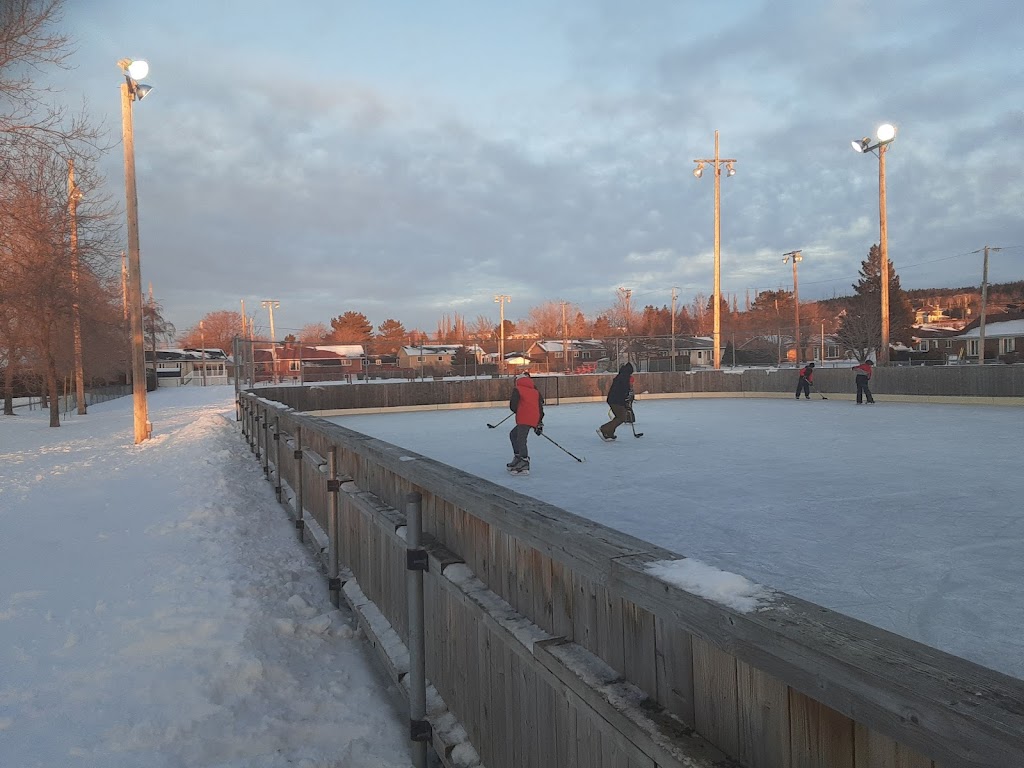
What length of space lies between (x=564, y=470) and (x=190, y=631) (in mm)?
8108

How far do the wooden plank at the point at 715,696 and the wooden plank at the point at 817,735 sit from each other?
18cm

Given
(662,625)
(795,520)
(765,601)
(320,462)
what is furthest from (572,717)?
(795,520)

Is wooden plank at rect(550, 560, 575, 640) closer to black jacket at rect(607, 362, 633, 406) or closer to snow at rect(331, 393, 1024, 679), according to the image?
snow at rect(331, 393, 1024, 679)

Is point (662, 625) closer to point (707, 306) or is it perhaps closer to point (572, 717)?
point (572, 717)

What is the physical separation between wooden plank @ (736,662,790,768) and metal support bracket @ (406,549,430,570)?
2.25 m

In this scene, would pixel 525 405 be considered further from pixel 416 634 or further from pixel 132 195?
pixel 132 195

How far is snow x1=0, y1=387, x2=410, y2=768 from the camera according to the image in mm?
3627

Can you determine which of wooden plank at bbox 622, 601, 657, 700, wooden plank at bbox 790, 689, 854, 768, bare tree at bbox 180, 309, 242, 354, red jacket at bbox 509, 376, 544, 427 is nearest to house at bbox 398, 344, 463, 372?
red jacket at bbox 509, 376, 544, 427

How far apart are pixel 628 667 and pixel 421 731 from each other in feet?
6.41

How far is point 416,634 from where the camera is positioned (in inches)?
146

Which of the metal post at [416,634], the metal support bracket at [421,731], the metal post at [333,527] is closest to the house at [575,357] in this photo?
the metal post at [333,527]

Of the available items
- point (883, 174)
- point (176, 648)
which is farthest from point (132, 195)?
point (883, 174)

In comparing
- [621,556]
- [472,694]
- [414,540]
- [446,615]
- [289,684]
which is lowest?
[289,684]

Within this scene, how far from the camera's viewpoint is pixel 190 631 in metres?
4.80
